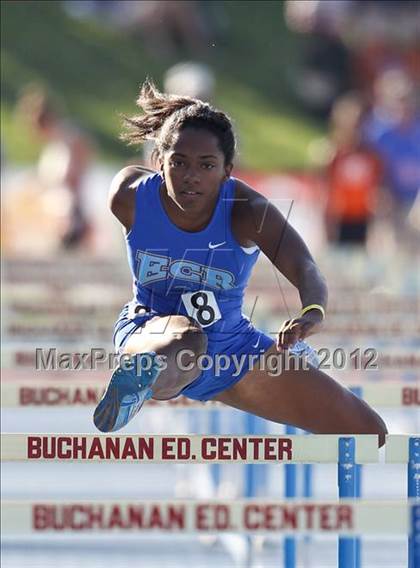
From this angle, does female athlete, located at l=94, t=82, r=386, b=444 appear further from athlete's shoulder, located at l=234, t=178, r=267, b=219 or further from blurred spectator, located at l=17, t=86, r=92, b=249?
blurred spectator, located at l=17, t=86, r=92, b=249

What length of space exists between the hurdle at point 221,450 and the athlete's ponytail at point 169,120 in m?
1.23

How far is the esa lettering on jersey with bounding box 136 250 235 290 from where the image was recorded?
17.5 feet

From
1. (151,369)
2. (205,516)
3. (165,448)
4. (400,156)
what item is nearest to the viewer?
(205,516)

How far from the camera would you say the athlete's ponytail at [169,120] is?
205 inches

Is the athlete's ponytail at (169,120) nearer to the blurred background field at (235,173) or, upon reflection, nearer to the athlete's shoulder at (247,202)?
the athlete's shoulder at (247,202)

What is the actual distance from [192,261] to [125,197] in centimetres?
37

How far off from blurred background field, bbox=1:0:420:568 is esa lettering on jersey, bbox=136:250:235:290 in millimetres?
574

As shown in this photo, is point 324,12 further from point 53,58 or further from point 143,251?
point 143,251

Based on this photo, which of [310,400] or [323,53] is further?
[323,53]

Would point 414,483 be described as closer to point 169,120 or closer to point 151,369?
point 151,369

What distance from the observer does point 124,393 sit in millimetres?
4727

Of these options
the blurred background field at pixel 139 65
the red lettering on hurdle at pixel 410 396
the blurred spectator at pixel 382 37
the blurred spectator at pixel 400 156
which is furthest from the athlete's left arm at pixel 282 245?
the blurred spectator at pixel 382 37

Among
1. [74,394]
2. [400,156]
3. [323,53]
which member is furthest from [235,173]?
[74,394]

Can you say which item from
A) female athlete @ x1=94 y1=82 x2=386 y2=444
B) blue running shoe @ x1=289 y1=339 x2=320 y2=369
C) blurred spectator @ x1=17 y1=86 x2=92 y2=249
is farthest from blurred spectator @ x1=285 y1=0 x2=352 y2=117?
female athlete @ x1=94 y1=82 x2=386 y2=444
